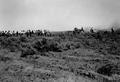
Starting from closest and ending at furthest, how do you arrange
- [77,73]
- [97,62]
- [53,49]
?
[77,73], [97,62], [53,49]

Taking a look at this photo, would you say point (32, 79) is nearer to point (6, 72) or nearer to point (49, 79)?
point (49, 79)

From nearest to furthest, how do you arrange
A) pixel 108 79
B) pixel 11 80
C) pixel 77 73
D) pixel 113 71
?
pixel 11 80
pixel 108 79
pixel 77 73
pixel 113 71

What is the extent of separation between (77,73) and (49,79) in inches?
124

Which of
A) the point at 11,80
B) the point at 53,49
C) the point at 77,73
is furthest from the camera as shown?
the point at 53,49

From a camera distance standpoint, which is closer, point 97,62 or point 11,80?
point 11,80

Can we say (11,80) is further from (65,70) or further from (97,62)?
(97,62)

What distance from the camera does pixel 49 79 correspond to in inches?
491

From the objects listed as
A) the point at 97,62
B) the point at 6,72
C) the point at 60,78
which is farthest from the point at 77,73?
the point at 6,72

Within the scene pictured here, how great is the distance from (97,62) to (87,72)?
181 inches

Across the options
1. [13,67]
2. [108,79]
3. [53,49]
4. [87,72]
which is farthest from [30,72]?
[53,49]

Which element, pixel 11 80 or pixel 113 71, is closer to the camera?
pixel 11 80

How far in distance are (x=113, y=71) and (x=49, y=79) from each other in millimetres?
6932

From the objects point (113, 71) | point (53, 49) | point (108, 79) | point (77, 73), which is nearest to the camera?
point (108, 79)

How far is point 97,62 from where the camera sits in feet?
61.3
